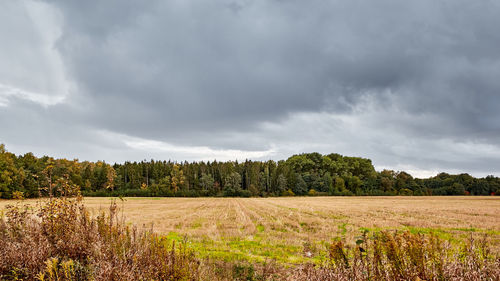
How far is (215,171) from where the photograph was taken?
410ft

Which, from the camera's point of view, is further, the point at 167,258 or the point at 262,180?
the point at 262,180

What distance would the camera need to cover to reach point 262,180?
11788 centimetres

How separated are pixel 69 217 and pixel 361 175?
408 ft

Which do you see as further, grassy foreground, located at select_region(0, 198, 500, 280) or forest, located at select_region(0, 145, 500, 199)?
forest, located at select_region(0, 145, 500, 199)

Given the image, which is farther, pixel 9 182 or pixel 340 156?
pixel 340 156

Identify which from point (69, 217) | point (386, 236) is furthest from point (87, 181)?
point (386, 236)

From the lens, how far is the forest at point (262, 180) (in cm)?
9394

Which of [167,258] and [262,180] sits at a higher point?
[167,258]

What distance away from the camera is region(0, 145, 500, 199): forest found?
93.9 metres

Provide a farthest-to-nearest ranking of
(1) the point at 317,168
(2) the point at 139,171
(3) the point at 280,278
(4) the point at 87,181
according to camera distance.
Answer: (1) the point at 317,168 < (2) the point at 139,171 < (4) the point at 87,181 < (3) the point at 280,278

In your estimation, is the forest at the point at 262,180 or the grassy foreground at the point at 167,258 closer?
the grassy foreground at the point at 167,258

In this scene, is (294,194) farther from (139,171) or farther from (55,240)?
(55,240)

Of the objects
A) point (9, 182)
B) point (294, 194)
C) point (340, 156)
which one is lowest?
point (294, 194)

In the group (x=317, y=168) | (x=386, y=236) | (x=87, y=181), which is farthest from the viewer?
(x=317, y=168)
